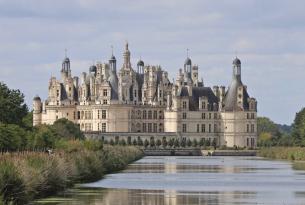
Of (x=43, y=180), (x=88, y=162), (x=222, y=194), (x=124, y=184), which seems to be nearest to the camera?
(x=43, y=180)

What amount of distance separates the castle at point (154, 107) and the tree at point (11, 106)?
92062 millimetres

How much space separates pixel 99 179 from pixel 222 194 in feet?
42.0

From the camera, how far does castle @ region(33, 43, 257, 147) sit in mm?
165750

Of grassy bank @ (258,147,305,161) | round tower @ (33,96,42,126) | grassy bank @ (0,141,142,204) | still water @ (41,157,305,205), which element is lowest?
still water @ (41,157,305,205)

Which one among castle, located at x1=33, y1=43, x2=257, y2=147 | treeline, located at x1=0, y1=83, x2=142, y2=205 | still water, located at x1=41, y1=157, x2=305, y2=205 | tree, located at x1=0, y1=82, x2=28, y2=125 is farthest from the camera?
castle, located at x1=33, y1=43, x2=257, y2=147

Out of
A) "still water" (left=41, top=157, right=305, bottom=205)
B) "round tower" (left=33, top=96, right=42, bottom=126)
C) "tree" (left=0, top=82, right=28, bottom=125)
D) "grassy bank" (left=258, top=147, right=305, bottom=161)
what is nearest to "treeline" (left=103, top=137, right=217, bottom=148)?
"round tower" (left=33, top=96, right=42, bottom=126)

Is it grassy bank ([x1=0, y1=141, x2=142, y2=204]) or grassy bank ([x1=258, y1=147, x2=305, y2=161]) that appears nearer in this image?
grassy bank ([x1=0, y1=141, x2=142, y2=204])

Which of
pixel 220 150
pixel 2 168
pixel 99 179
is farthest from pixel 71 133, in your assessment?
pixel 2 168

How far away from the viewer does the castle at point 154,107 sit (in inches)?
6526

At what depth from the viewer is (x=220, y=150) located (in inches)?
5925

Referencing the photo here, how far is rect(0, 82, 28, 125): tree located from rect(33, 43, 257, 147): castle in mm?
92062

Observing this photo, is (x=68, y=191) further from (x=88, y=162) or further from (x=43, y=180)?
(x=88, y=162)

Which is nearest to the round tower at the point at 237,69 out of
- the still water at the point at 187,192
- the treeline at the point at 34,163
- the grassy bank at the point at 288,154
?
the grassy bank at the point at 288,154

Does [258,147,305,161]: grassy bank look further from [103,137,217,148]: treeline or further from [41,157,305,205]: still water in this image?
[41,157,305,205]: still water
